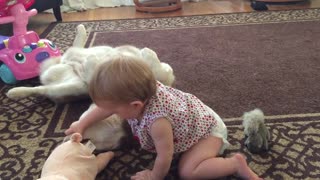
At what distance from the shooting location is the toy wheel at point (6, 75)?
4.15 feet

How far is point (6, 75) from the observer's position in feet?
4.18

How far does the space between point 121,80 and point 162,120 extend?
140 mm

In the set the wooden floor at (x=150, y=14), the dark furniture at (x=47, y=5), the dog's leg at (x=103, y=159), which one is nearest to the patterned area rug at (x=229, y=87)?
the dog's leg at (x=103, y=159)

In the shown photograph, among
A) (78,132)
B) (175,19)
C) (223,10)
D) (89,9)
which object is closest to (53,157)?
(78,132)

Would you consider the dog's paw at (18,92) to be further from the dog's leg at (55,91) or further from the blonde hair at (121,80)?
the blonde hair at (121,80)

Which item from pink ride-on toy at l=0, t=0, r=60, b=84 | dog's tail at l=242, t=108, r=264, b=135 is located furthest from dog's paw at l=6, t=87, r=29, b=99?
dog's tail at l=242, t=108, r=264, b=135

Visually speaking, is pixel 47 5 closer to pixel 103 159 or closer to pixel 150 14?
pixel 150 14

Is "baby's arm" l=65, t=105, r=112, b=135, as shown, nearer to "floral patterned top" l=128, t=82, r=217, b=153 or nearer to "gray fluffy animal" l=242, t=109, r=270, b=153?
"floral patterned top" l=128, t=82, r=217, b=153

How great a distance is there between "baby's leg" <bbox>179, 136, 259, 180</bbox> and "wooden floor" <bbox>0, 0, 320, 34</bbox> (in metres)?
1.73

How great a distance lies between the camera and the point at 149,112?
730 millimetres

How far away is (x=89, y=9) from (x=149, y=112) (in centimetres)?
223

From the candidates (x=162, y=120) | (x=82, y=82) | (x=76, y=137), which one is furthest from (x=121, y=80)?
(x=82, y=82)

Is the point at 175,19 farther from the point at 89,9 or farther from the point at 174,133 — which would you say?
the point at 174,133

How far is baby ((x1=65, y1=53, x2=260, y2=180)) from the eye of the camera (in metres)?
0.66
